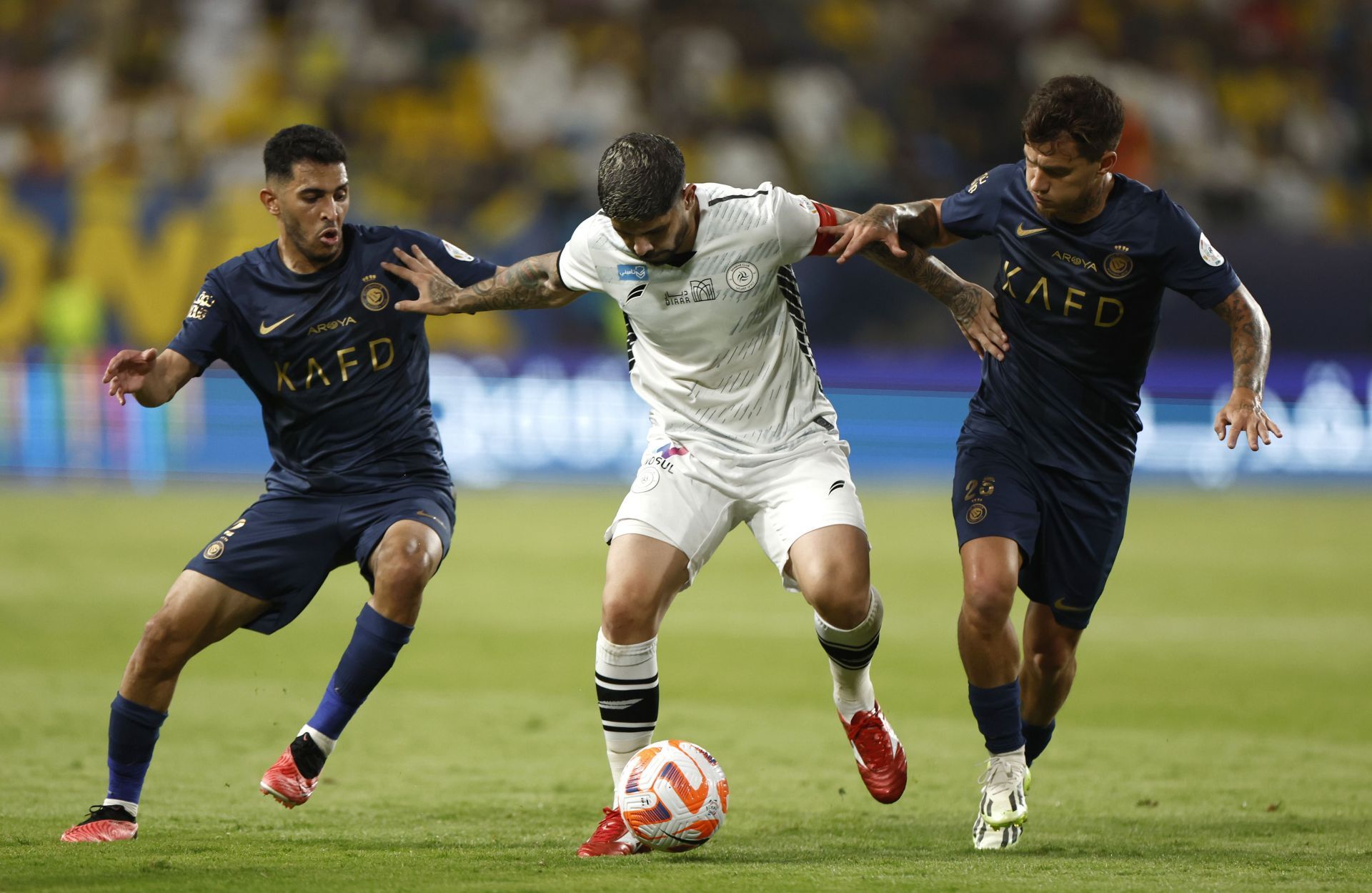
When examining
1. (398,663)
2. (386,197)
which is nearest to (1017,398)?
(398,663)

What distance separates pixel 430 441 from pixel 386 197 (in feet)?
41.3

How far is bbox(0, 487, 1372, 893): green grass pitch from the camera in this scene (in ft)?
16.1

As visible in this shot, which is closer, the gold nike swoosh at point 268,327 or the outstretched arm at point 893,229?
the outstretched arm at point 893,229

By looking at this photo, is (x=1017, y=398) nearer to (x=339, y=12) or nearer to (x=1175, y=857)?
A: (x=1175, y=857)

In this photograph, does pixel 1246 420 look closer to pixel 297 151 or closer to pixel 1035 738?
pixel 1035 738

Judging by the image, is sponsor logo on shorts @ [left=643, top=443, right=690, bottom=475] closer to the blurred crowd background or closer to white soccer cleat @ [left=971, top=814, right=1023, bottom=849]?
white soccer cleat @ [left=971, top=814, right=1023, bottom=849]

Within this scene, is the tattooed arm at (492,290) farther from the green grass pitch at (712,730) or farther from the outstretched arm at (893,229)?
the green grass pitch at (712,730)

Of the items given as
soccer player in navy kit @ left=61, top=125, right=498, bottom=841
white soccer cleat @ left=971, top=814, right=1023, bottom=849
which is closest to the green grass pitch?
white soccer cleat @ left=971, top=814, right=1023, bottom=849

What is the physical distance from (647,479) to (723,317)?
0.63 m

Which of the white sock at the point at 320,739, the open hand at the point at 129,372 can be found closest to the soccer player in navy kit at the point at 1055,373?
the white sock at the point at 320,739

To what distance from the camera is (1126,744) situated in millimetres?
7504

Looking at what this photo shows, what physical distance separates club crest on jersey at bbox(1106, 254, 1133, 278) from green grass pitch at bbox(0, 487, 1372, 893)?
1929 millimetres

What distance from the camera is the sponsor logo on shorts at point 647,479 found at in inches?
221

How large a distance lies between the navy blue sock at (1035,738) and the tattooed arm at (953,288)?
4.87 feet
